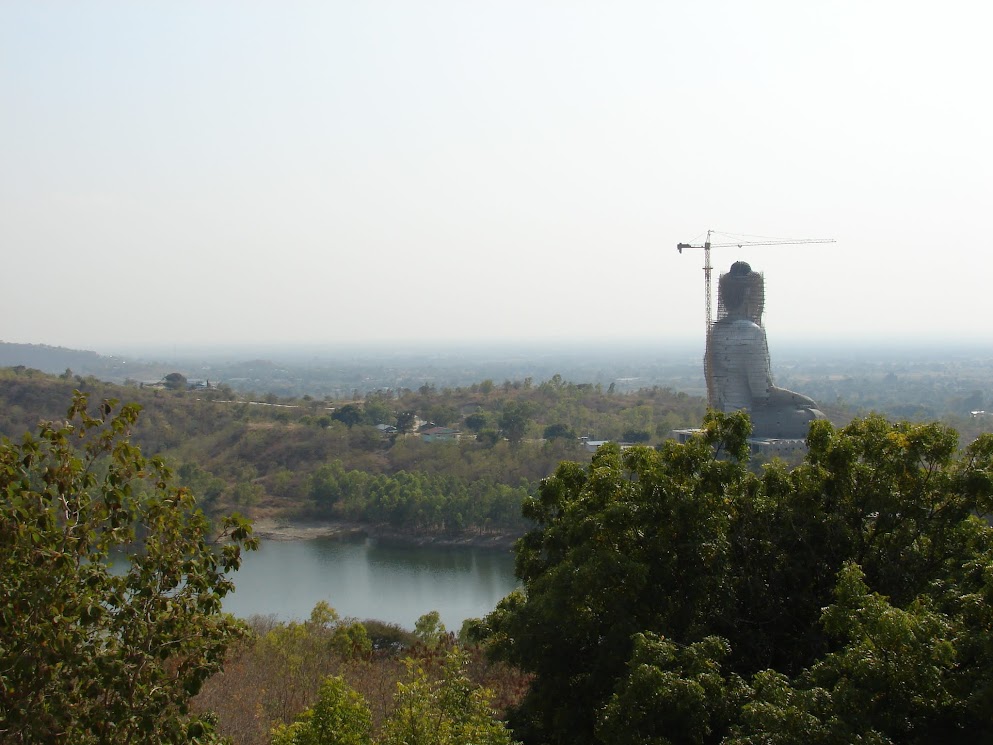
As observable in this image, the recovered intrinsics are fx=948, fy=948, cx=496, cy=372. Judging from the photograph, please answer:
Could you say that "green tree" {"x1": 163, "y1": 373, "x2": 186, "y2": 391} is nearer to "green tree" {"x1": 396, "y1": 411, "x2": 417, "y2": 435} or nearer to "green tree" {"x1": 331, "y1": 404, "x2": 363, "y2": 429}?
"green tree" {"x1": 331, "y1": 404, "x2": 363, "y2": 429}

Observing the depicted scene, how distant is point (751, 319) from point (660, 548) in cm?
3065

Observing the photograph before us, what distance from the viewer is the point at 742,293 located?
3575 cm

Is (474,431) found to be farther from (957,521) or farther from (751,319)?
(957,521)

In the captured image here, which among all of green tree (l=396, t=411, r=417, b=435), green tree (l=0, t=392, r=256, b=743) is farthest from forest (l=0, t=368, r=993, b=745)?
green tree (l=396, t=411, r=417, b=435)

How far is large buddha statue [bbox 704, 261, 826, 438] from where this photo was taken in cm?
3522

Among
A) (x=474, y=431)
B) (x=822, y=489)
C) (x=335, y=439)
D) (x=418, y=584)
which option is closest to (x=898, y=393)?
(x=474, y=431)

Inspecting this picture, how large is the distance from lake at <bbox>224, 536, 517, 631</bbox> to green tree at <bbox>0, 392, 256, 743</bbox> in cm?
1648

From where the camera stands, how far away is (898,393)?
294 ft

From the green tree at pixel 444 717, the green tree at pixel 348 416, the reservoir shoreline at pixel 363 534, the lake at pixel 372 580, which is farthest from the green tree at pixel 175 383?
the green tree at pixel 444 717

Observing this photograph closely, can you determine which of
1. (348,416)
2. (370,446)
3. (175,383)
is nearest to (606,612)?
(370,446)

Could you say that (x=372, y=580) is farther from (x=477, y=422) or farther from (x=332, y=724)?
(x=332, y=724)

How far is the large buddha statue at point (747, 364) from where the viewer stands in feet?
116

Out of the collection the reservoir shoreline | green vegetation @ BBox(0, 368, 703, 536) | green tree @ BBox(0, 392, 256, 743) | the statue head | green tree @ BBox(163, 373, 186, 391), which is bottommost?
the reservoir shoreline

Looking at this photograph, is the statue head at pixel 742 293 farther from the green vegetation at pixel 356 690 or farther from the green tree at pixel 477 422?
the green vegetation at pixel 356 690
